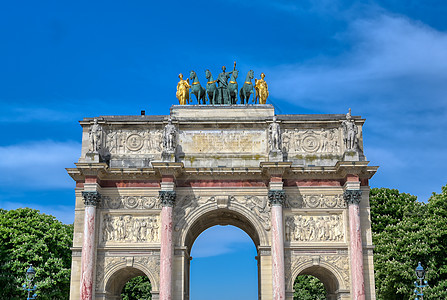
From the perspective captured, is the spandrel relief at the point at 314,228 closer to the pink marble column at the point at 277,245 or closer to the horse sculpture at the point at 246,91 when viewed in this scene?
the pink marble column at the point at 277,245

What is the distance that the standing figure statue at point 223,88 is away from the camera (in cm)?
3572

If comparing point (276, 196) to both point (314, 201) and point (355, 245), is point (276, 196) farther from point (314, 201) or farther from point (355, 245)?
point (355, 245)

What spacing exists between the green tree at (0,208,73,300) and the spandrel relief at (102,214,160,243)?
8674mm

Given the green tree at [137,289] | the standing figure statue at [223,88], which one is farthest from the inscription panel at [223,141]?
the green tree at [137,289]

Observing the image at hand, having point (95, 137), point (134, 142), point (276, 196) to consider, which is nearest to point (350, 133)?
point (276, 196)

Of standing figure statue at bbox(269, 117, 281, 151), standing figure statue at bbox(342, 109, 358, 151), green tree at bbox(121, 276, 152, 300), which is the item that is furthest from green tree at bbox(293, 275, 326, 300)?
standing figure statue at bbox(269, 117, 281, 151)

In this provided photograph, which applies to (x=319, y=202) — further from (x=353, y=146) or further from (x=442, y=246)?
(x=442, y=246)

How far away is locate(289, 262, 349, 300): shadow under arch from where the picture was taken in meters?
31.5

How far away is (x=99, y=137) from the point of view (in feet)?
109

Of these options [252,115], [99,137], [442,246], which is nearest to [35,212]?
[99,137]

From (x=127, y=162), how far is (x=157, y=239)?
4572 millimetres

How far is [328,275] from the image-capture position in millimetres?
32906

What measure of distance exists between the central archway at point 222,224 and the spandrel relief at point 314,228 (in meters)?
1.47

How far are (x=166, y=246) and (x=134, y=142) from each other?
6.29 metres
